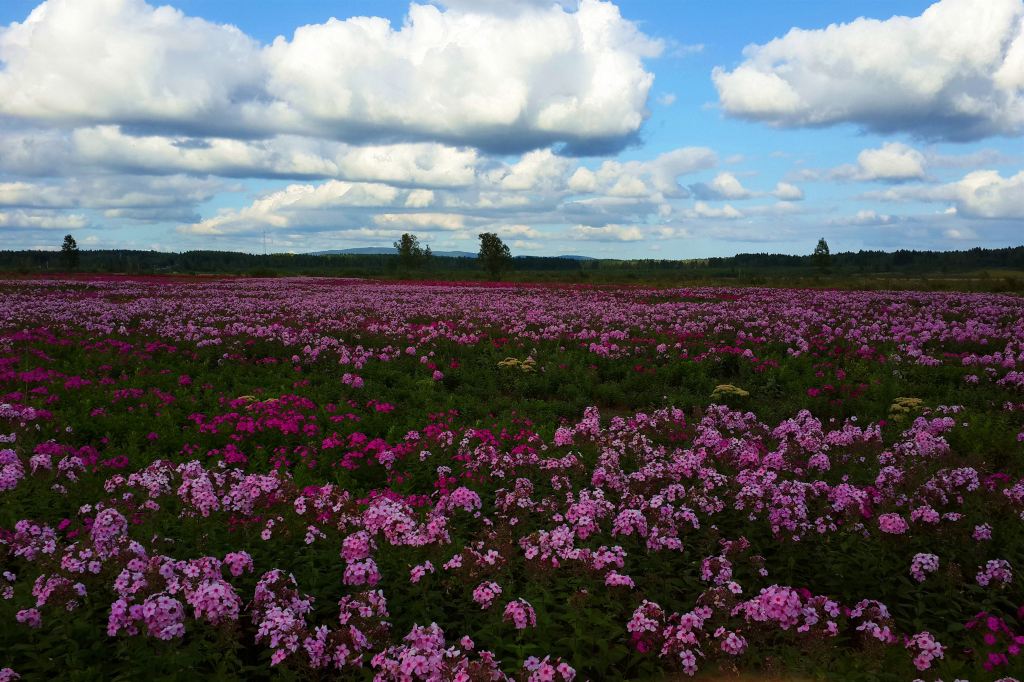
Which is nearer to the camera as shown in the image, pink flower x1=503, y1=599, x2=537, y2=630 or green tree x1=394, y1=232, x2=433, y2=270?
pink flower x1=503, y1=599, x2=537, y2=630

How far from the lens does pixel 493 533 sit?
18.9 ft

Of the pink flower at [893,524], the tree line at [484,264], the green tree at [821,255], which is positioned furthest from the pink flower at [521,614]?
the green tree at [821,255]

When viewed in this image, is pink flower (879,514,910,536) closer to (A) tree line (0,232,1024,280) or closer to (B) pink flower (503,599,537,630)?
(B) pink flower (503,599,537,630)

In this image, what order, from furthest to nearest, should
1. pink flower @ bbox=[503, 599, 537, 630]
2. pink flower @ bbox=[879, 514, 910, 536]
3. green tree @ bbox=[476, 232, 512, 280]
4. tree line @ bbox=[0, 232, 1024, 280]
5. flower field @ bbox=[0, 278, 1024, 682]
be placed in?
1. tree line @ bbox=[0, 232, 1024, 280]
2. green tree @ bbox=[476, 232, 512, 280]
3. pink flower @ bbox=[879, 514, 910, 536]
4. pink flower @ bbox=[503, 599, 537, 630]
5. flower field @ bbox=[0, 278, 1024, 682]

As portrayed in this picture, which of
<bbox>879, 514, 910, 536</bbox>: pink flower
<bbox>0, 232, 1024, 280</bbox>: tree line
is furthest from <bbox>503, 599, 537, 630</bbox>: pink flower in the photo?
<bbox>0, 232, 1024, 280</bbox>: tree line

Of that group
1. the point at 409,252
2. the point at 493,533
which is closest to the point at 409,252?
the point at 409,252

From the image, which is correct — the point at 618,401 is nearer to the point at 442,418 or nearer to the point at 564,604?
the point at 442,418

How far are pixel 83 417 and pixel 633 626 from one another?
9941 mm

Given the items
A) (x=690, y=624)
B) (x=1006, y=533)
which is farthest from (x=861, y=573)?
(x=690, y=624)

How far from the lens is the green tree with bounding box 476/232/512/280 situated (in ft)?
242

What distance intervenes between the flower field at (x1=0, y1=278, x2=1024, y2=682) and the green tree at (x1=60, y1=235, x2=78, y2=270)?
97626 mm

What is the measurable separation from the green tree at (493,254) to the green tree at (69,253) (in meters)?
65.5

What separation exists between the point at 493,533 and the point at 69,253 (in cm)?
11176

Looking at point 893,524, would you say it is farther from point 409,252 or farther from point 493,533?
point 409,252
